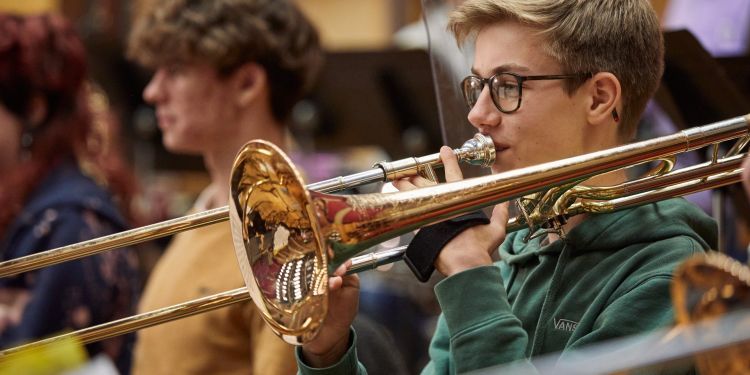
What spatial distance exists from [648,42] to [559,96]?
15 cm

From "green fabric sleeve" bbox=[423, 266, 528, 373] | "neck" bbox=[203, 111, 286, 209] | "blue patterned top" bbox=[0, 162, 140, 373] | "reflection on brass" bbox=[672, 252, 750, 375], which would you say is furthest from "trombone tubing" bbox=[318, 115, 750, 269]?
"blue patterned top" bbox=[0, 162, 140, 373]

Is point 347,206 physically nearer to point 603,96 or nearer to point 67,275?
point 603,96

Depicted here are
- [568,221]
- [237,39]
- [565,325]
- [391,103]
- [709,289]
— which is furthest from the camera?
[391,103]

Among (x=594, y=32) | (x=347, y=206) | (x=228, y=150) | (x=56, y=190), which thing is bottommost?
(x=56, y=190)

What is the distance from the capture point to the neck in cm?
239

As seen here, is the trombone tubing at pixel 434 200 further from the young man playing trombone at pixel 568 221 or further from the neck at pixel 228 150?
the neck at pixel 228 150

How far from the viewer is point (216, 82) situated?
7.79ft

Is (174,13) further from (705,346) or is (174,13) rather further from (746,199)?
(705,346)

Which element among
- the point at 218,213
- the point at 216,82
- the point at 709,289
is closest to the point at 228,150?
the point at 216,82

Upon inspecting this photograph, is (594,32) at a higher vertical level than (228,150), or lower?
higher

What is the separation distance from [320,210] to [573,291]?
37 centimetres

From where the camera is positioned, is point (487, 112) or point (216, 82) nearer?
point (487, 112)

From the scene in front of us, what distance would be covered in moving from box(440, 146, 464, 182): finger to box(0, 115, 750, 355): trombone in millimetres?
106

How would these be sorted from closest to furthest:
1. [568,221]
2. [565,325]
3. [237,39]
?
[565,325], [568,221], [237,39]
